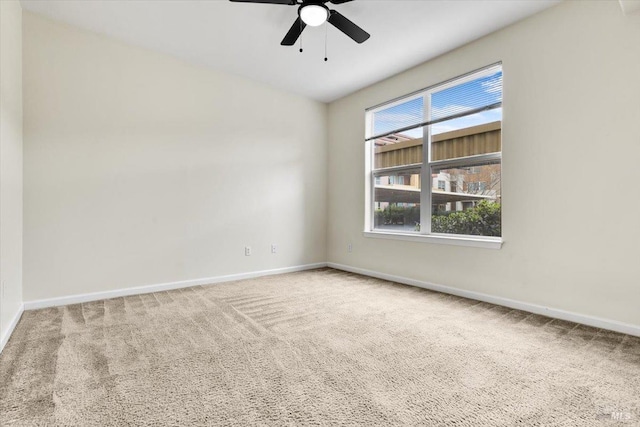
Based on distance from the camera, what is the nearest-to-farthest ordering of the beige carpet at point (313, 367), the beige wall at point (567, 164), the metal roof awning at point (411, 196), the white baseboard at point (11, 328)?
the beige carpet at point (313, 367) < the white baseboard at point (11, 328) < the beige wall at point (567, 164) < the metal roof awning at point (411, 196)

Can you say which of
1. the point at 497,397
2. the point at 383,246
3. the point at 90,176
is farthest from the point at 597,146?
the point at 90,176

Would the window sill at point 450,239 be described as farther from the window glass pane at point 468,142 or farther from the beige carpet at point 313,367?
the window glass pane at point 468,142

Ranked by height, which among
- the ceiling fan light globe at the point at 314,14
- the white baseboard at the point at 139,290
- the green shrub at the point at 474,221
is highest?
the ceiling fan light globe at the point at 314,14

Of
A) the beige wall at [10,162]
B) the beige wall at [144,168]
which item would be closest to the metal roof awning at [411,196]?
the beige wall at [144,168]

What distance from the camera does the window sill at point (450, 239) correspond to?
10.5ft

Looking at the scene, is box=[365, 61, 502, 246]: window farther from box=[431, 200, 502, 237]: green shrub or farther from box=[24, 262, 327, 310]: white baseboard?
box=[24, 262, 327, 310]: white baseboard

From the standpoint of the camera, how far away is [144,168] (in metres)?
3.58

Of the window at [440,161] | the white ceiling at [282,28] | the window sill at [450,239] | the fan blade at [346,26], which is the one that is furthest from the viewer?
the window at [440,161]

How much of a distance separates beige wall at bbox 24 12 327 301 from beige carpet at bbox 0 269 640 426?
2.17 ft

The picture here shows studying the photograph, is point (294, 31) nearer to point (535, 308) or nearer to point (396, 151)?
point (396, 151)

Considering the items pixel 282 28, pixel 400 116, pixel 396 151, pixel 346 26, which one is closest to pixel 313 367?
pixel 346 26

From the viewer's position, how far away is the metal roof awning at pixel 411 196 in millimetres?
3498

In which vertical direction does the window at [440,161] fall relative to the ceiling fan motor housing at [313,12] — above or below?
below

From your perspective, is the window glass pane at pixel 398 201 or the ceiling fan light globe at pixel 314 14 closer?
the ceiling fan light globe at pixel 314 14
